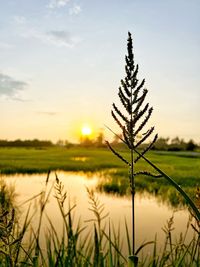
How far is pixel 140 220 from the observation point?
49.8ft

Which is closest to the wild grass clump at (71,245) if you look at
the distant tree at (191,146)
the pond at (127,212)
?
the pond at (127,212)

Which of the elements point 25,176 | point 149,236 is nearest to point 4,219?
point 149,236

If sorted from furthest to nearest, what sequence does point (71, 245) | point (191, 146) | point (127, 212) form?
point (191, 146), point (127, 212), point (71, 245)

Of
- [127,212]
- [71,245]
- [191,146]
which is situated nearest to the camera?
[71,245]

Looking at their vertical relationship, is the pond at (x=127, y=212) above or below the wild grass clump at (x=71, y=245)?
below

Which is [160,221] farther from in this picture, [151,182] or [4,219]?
[4,219]

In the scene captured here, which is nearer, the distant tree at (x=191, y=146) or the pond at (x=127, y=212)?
the pond at (x=127, y=212)

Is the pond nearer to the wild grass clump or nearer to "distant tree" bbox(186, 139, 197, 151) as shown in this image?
the wild grass clump

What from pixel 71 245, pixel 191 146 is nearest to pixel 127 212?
pixel 71 245

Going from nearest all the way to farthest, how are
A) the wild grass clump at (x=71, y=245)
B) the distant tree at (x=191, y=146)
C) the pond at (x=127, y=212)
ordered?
the wild grass clump at (x=71, y=245), the pond at (x=127, y=212), the distant tree at (x=191, y=146)

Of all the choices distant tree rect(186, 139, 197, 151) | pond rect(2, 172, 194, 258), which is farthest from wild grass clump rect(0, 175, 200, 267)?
distant tree rect(186, 139, 197, 151)

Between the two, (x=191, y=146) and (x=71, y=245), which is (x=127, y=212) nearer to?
(x=71, y=245)

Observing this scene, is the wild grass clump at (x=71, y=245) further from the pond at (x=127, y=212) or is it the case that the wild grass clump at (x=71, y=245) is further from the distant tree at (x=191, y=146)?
the distant tree at (x=191, y=146)

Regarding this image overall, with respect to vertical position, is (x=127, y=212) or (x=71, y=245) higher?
(x=71, y=245)
